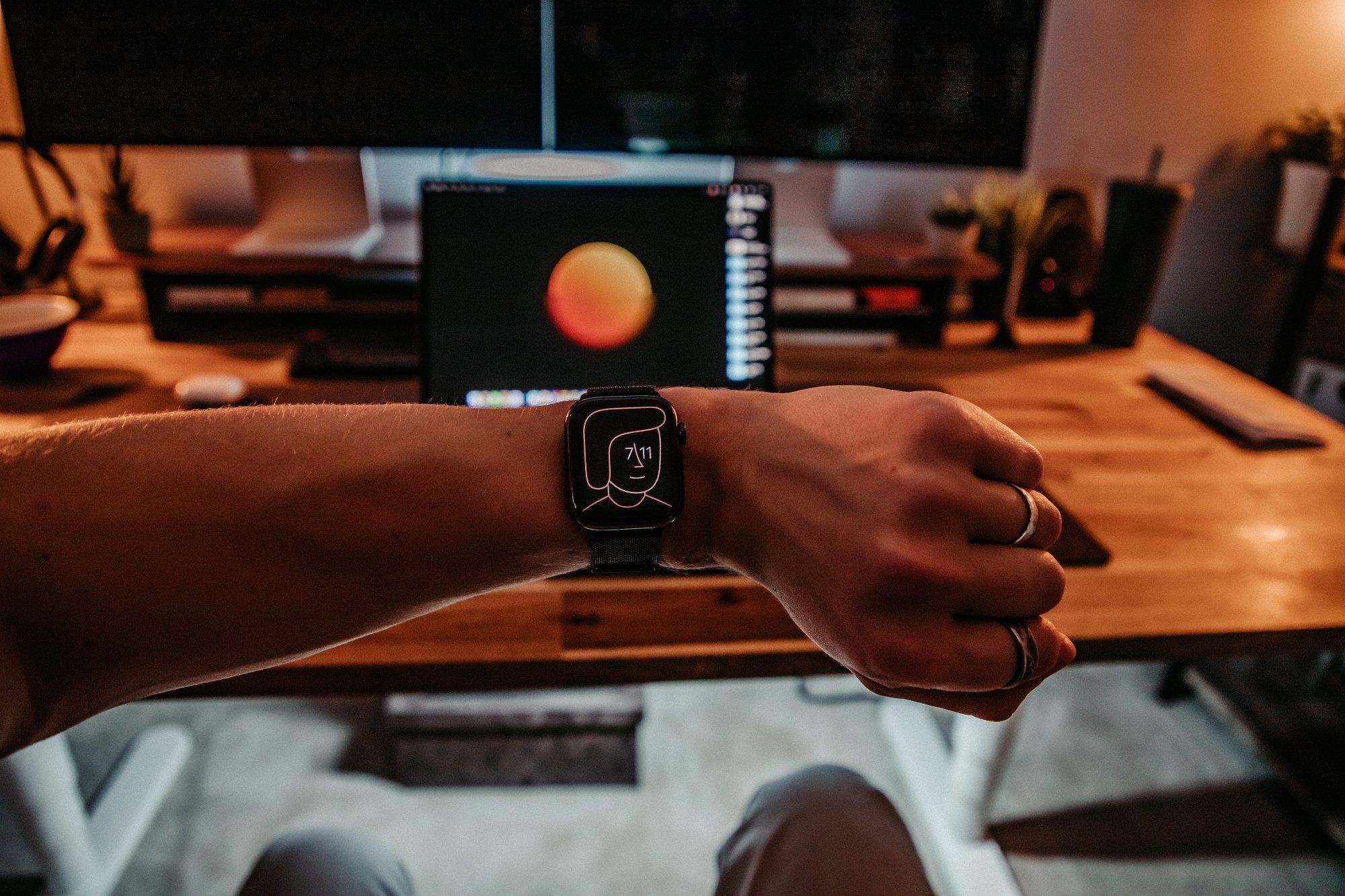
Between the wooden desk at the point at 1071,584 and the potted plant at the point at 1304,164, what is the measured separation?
2.35ft

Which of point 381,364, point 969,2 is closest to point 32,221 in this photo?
point 381,364

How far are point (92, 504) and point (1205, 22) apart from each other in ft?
6.64

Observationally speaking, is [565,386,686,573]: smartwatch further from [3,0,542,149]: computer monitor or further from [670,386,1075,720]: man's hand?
[3,0,542,149]: computer monitor

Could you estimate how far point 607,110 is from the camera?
43.8 inches

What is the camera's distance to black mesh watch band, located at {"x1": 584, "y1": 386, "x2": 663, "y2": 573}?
51cm

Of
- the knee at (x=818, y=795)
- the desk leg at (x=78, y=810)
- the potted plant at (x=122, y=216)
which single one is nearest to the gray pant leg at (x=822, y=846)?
the knee at (x=818, y=795)

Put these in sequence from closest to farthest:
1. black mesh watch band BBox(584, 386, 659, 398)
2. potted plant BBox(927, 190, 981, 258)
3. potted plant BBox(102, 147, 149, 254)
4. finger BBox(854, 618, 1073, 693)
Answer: finger BBox(854, 618, 1073, 693) < black mesh watch band BBox(584, 386, 659, 398) < potted plant BBox(102, 147, 149, 254) < potted plant BBox(927, 190, 981, 258)

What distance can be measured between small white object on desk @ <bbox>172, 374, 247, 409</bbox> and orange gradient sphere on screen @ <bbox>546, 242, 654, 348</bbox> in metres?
0.47

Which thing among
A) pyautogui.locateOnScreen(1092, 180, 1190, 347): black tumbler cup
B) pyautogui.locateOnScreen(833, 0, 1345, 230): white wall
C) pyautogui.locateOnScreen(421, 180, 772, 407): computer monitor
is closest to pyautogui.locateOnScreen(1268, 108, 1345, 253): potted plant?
pyautogui.locateOnScreen(833, 0, 1345, 230): white wall

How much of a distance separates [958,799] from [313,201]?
1533mm

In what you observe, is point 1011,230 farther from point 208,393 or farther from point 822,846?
point 208,393

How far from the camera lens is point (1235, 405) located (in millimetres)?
1133

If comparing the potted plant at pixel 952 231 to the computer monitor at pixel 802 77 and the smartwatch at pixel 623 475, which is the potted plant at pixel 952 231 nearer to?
the computer monitor at pixel 802 77

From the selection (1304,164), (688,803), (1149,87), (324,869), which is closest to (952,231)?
(1149,87)
